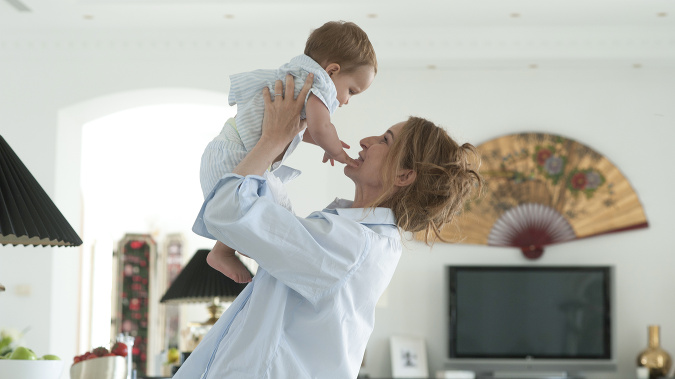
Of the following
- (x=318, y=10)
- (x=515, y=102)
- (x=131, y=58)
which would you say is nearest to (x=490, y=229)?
(x=515, y=102)

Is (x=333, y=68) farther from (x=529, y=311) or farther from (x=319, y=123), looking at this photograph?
(x=529, y=311)

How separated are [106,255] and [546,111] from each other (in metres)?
6.21

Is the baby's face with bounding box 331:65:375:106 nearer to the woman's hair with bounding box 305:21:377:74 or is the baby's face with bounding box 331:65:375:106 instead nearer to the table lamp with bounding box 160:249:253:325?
the woman's hair with bounding box 305:21:377:74

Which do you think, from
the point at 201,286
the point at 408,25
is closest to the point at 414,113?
the point at 408,25

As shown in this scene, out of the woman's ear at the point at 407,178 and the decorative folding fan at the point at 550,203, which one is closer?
the woman's ear at the point at 407,178

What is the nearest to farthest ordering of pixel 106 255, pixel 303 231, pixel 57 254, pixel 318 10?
pixel 303 231 → pixel 318 10 → pixel 57 254 → pixel 106 255

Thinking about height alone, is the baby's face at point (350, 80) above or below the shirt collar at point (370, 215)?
above

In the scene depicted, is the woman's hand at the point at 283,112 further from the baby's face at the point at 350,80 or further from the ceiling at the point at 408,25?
the ceiling at the point at 408,25

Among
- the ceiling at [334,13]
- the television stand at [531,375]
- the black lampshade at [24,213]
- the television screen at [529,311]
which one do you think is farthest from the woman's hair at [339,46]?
the television stand at [531,375]

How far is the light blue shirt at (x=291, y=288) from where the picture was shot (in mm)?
1347

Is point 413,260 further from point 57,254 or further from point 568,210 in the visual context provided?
point 57,254

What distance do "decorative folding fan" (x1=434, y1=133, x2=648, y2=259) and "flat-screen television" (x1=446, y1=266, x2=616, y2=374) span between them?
0.25 metres

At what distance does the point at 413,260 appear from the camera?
20.0ft

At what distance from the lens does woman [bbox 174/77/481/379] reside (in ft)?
4.44
